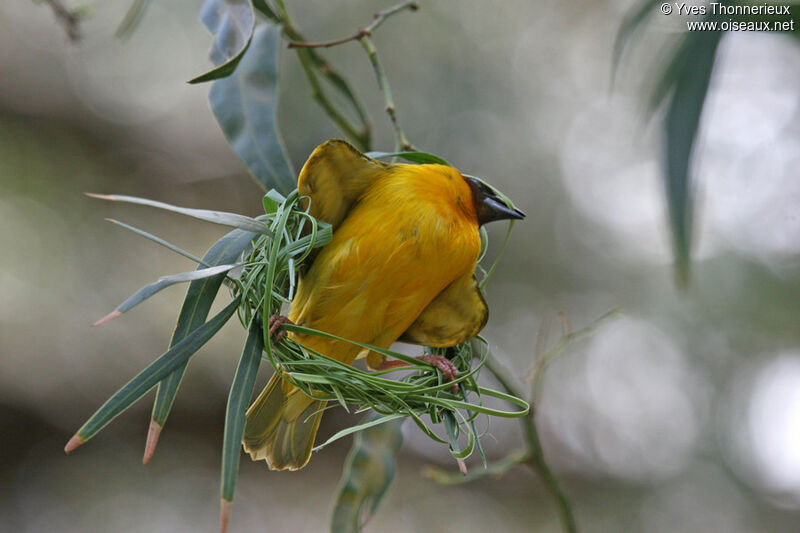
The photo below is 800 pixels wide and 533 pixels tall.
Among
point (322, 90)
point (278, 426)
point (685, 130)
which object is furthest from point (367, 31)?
point (278, 426)

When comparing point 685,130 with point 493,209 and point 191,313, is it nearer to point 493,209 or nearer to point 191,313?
point 493,209

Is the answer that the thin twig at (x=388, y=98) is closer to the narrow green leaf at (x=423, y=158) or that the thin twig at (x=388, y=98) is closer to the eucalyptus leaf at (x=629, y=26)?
the narrow green leaf at (x=423, y=158)

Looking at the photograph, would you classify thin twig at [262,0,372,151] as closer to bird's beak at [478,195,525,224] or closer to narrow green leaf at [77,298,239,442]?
bird's beak at [478,195,525,224]

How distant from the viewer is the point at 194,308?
104cm

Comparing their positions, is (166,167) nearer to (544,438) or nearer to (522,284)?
(522,284)

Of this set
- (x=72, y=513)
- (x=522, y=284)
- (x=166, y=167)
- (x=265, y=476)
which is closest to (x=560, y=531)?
(x=522, y=284)

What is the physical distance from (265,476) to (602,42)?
340cm

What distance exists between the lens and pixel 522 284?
181 inches

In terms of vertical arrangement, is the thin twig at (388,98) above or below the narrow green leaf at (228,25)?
below

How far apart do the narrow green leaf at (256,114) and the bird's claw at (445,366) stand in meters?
0.44

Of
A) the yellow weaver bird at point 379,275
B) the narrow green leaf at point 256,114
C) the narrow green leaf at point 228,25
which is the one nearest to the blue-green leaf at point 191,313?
the yellow weaver bird at point 379,275

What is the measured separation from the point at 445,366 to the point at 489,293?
3241mm

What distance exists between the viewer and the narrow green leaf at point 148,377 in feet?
2.81

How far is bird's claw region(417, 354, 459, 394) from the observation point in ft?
4.45
